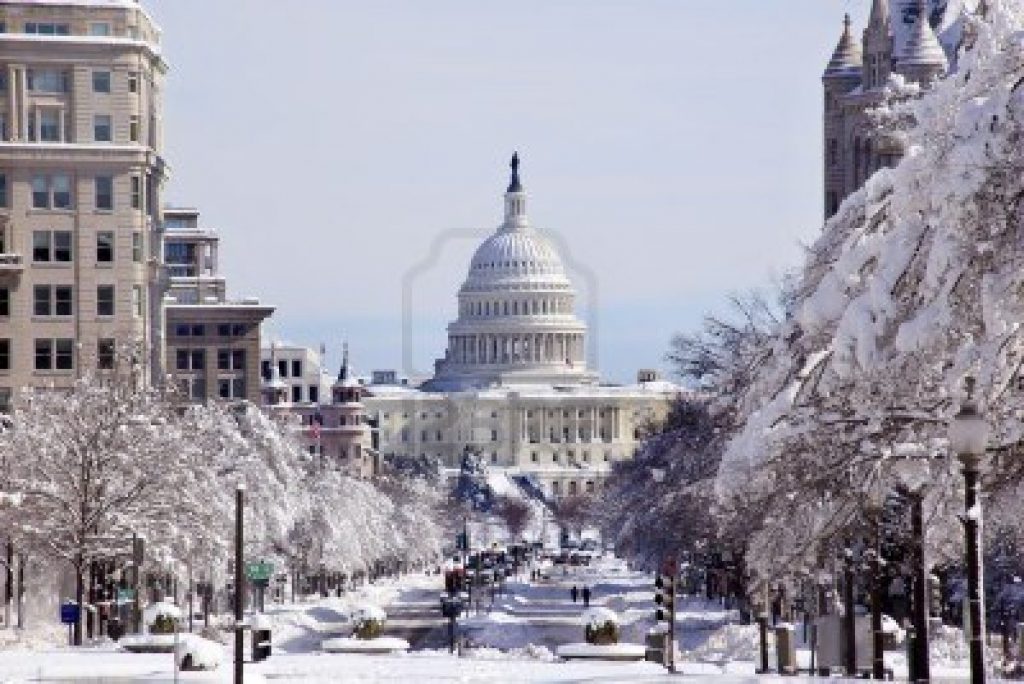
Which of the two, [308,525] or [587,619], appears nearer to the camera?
[587,619]

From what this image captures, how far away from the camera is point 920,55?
5768 inches

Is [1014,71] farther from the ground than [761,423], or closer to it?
farther from the ground

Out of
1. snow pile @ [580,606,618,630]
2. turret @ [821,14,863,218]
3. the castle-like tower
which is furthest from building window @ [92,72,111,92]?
snow pile @ [580,606,618,630]

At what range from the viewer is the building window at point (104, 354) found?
116 meters

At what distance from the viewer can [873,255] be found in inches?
1393

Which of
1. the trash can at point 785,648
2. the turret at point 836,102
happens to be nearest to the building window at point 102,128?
the turret at point 836,102

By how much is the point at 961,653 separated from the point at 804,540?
18759 millimetres

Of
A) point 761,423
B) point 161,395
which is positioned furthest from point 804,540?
point 161,395

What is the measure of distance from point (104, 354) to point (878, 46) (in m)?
53.1

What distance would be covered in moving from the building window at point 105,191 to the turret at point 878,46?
44.2 metres

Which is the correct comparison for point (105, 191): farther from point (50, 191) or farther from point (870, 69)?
Answer: point (870, 69)

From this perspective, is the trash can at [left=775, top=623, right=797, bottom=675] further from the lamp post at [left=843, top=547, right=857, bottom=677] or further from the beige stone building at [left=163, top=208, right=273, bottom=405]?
the beige stone building at [left=163, top=208, right=273, bottom=405]

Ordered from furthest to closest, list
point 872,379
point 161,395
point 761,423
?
point 161,395 < point 761,423 < point 872,379

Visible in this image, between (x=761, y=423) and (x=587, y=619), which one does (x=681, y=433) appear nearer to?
(x=587, y=619)
